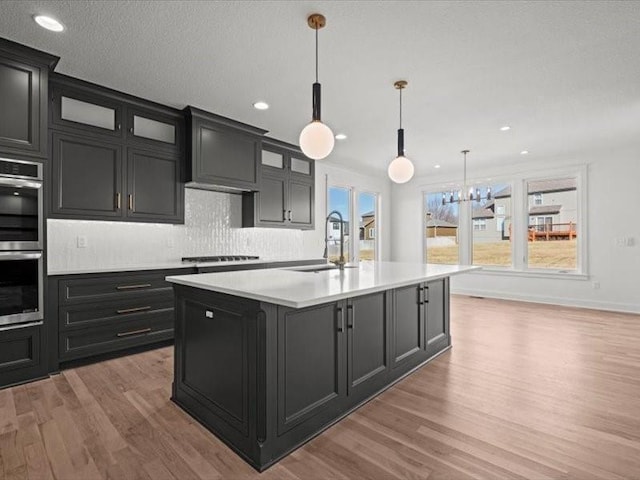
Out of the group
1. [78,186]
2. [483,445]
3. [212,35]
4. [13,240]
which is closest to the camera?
[483,445]

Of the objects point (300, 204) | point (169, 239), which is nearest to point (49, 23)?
point (169, 239)

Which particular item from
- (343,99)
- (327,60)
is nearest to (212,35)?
(327,60)

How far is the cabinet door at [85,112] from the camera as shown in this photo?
3008 millimetres

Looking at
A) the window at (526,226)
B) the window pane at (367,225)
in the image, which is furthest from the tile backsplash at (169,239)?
the window at (526,226)

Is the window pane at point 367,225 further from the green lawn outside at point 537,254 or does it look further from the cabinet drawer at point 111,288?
the cabinet drawer at point 111,288

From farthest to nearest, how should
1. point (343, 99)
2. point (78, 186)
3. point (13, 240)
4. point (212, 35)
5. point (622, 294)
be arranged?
point (622, 294)
point (343, 99)
point (78, 186)
point (13, 240)
point (212, 35)

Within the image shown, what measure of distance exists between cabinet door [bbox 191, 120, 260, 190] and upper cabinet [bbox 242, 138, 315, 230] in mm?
245

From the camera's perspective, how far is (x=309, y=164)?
558 centimetres

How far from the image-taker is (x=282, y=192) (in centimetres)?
507

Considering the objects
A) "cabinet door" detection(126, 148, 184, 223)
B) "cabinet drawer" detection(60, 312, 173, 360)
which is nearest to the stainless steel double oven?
"cabinet drawer" detection(60, 312, 173, 360)

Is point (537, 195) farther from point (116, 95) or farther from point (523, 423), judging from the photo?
point (116, 95)

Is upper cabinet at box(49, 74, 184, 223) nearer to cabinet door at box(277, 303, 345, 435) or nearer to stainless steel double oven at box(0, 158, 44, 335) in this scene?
stainless steel double oven at box(0, 158, 44, 335)

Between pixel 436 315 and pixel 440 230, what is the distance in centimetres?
458

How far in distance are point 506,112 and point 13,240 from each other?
4.89 meters
